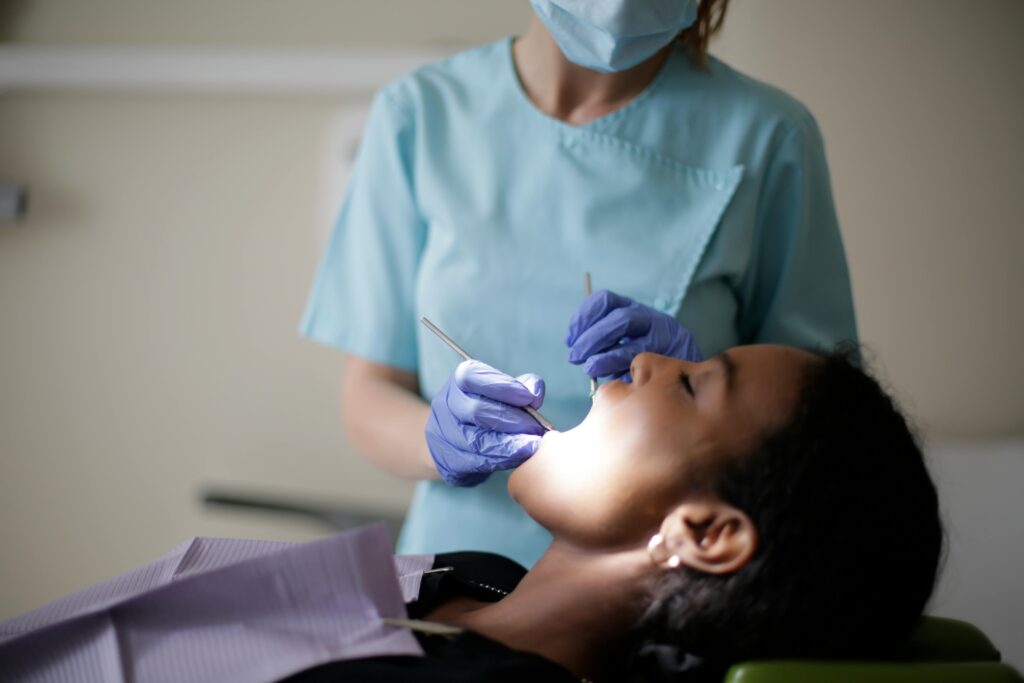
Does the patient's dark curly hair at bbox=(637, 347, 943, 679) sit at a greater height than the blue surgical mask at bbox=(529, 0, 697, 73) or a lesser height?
lesser

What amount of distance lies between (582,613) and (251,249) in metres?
1.33

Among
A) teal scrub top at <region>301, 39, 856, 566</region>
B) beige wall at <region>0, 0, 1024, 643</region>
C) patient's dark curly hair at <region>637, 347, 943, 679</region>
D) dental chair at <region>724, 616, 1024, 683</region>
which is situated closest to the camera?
dental chair at <region>724, 616, 1024, 683</region>

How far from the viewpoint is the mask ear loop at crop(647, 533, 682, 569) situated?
0.86 metres

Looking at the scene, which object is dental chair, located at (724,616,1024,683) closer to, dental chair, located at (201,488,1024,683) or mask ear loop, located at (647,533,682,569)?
dental chair, located at (201,488,1024,683)

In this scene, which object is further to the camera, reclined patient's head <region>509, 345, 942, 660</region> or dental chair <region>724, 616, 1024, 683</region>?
reclined patient's head <region>509, 345, 942, 660</region>

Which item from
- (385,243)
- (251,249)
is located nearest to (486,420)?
(385,243)

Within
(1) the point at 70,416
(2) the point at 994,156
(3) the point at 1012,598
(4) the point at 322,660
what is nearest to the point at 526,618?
(4) the point at 322,660

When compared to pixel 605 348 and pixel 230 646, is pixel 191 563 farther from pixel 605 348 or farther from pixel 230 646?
pixel 605 348

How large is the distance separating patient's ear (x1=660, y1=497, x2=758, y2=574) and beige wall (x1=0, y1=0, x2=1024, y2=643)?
105 cm

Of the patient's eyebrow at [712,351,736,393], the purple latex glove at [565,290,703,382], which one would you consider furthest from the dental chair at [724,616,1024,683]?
the purple latex glove at [565,290,703,382]

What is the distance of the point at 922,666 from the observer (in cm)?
72

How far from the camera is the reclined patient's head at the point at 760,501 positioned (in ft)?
2.68

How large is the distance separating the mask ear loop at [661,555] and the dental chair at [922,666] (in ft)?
0.41

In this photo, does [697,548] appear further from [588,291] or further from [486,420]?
[588,291]
